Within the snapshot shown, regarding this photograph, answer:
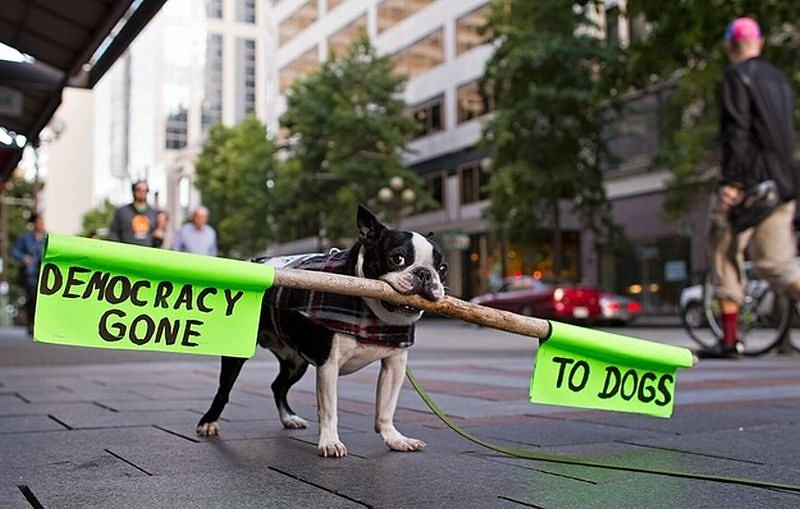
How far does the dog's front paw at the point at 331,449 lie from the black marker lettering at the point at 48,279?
45.6 inches

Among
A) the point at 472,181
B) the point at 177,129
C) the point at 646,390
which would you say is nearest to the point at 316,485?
the point at 646,390

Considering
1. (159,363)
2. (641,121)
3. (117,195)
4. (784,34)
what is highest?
(117,195)

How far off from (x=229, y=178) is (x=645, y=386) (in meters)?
55.1

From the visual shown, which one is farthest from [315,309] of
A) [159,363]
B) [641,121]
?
[641,121]

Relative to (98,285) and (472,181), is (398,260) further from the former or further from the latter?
(472,181)

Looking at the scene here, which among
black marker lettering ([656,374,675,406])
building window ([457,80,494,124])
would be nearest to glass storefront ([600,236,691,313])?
building window ([457,80,494,124])

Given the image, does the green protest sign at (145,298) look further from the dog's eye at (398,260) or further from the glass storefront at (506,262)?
the glass storefront at (506,262)

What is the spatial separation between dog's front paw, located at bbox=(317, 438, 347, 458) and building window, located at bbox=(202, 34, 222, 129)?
103522 mm

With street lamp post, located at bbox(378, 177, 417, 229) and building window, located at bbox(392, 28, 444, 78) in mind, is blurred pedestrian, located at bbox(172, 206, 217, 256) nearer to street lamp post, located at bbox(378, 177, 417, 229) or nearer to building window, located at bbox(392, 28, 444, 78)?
street lamp post, located at bbox(378, 177, 417, 229)

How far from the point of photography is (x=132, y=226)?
10672 mm

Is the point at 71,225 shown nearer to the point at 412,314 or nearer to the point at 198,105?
the point at 198,105

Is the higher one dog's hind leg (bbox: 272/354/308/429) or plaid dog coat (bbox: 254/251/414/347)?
plaid dog coat (bbox: 254/251/414/347)

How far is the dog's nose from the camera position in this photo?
10.1 ft

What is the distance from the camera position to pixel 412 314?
327 cm
